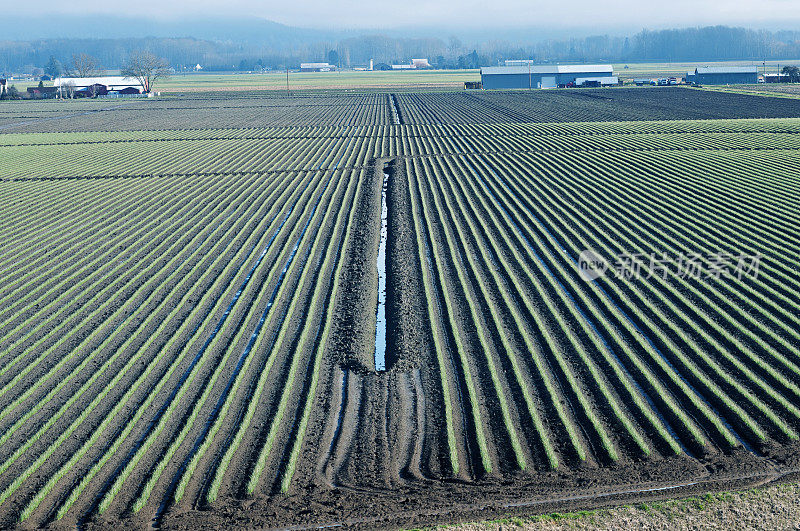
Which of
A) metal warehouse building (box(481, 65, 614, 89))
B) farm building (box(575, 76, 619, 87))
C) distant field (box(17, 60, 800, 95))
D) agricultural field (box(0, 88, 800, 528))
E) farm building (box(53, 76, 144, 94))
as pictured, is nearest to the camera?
agricultural field (box(0, 88, 800, 528))

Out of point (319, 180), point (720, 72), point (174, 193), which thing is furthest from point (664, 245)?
point (720, 72)

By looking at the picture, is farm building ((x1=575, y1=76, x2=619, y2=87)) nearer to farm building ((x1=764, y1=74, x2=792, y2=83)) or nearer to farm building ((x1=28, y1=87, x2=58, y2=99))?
farm building ((x1=764, y1=74, x2=792, y2=83))

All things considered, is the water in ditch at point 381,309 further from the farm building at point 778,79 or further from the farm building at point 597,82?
the farm building at point 778,79

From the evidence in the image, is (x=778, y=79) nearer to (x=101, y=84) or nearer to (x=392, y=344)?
(x=101, y=84)

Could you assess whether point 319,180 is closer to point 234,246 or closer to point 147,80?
point 234,246

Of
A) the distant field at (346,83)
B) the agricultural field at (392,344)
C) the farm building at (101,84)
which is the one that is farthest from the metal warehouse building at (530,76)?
the agricultural field at (392,344)

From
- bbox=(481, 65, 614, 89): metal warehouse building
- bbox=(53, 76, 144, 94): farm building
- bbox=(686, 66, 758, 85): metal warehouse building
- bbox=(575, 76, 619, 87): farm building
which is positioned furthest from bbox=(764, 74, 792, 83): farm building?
bbox=(53, 76, 144, 94): farm building
